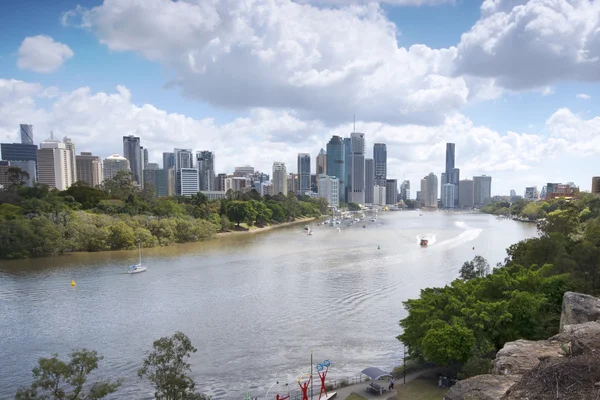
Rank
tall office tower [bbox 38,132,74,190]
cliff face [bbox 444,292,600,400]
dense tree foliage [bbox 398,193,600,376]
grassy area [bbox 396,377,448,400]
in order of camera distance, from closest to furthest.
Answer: cliff face [bbox 444,292,600,400], grassy area [bbox 396,377,448,400], dense tree foliage [bbox 398,193,600,376], tall office tower [bbox 38,132,74,190]

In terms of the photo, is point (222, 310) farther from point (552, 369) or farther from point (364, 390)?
point (552, 369)

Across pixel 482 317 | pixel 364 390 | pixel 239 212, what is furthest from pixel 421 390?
pixel 239 212

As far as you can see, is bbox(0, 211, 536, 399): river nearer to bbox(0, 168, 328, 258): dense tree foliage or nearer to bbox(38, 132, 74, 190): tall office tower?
bbox(0, 168, 328, 258): dense tree foliage

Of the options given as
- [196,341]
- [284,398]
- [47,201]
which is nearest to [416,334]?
[284,398]

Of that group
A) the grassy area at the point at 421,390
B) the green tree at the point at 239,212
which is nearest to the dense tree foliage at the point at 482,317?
the grassy area at the point at 421,390

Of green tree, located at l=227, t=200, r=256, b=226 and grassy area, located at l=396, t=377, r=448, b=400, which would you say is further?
green tree, located at l=227, t=200, r=256, b=226

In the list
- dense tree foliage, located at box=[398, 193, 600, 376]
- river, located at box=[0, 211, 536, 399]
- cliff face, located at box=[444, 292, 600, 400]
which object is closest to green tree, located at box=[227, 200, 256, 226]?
river, located at box=[0, 211, 536, 399]
